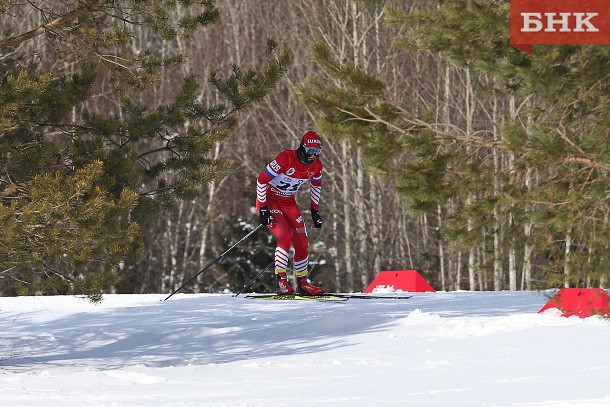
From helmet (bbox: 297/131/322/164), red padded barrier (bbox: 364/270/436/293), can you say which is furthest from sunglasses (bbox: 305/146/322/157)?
red padded barrier (bbox: 364/270/436/293)

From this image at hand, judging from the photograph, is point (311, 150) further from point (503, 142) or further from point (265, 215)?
point (503, 142)

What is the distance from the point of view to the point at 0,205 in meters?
7.26

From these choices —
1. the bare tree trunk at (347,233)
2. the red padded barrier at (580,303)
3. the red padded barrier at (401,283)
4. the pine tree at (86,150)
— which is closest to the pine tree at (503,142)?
the pine tree at (86,150)

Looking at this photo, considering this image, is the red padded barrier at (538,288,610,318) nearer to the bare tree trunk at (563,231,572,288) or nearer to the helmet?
the bare tree trunk at (563,231,572,288)

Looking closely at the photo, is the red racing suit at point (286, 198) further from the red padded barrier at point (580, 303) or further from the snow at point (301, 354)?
the red padded barrier at point (580, 303)

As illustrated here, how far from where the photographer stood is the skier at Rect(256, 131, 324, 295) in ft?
41.3

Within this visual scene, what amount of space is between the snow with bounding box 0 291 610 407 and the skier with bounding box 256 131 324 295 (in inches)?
35.0

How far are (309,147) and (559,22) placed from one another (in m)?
5.47

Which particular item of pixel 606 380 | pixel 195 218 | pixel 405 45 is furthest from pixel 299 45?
pixel 606 380

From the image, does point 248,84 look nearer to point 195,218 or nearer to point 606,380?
point 606,380

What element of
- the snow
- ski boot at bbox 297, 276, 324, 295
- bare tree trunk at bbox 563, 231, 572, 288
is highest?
bare tree trunk at bbox 563, 231, 572, 288

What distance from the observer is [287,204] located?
42.9ft

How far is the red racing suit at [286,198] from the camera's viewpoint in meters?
12.6

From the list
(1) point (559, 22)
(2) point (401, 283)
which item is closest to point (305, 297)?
(2) point (401, 283)
